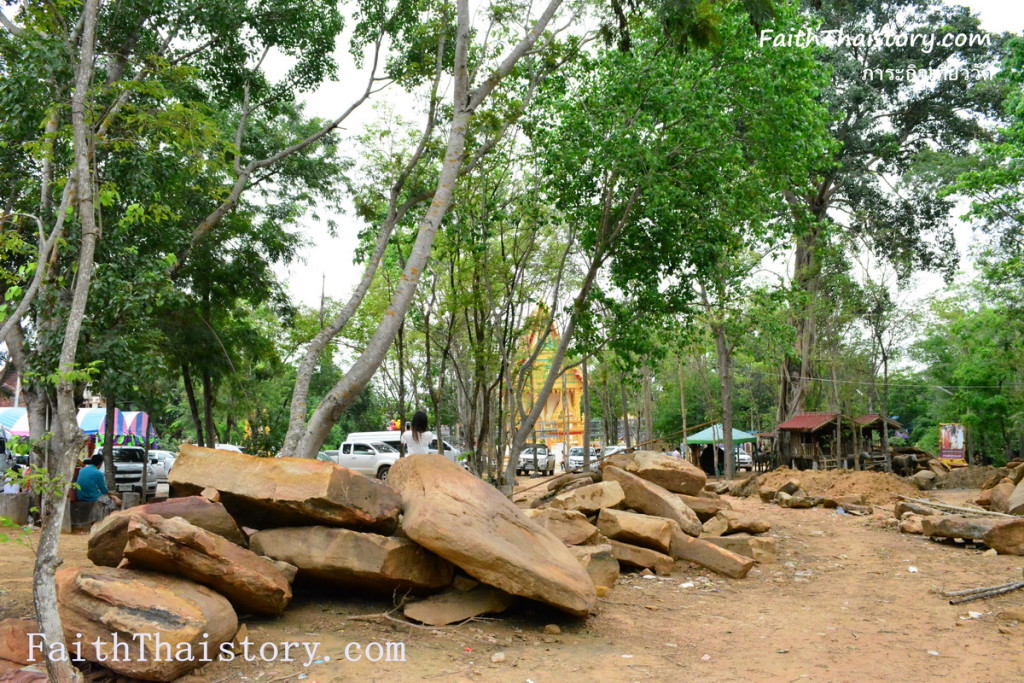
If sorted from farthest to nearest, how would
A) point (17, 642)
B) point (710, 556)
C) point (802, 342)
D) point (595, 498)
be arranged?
point (802, 342)
point (595, 498)
point (710, 556)
point (17, 642)

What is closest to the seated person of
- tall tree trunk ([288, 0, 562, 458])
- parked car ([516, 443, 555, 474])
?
tall tree trunk ([288, 0, 562, 458])

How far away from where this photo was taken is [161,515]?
5.77 meters

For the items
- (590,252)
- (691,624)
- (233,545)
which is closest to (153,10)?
(590,252)

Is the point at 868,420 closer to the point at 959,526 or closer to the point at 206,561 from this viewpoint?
the point at 959,526

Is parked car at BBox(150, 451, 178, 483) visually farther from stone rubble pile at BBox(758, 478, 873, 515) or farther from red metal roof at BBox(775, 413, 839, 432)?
red metal roof at BBox(775, 413, 839, 432)

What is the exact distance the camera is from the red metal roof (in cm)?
2641

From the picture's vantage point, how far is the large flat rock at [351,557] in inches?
243

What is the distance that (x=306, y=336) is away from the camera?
22.1 m

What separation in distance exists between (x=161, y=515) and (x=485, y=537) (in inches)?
95.2

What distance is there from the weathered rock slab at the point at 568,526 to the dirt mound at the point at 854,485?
9978mm

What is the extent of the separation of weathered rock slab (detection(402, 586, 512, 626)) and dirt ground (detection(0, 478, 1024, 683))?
0.11 meters

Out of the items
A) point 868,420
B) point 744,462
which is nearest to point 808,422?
point 868,420

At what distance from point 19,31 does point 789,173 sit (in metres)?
11.1

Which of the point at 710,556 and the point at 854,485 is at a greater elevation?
the point at 854,485
